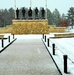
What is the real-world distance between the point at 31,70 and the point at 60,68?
1.25 meters

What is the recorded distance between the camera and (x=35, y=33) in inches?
2216

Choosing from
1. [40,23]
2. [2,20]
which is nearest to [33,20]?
[40,23]

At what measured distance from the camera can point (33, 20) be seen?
185ft

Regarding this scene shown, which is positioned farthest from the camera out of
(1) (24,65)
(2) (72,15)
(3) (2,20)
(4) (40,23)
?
(2) (72,15)

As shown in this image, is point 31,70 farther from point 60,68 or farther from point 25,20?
point 25,20

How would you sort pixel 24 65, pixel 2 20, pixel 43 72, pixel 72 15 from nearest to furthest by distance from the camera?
pixel 43 72, pixel 24 65, pixel 2 20, pixel 72 15

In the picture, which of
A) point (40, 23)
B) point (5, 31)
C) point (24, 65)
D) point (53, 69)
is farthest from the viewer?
point (5, 31)

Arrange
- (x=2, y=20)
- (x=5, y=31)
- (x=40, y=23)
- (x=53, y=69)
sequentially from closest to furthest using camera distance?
(x=53, y=69) < (x=40, y=23) < (x=5, y=31) < (x=2, y=20)

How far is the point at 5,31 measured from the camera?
2542 inches

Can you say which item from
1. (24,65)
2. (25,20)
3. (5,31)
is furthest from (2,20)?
(24,65)

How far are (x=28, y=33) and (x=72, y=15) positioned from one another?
87.6 m

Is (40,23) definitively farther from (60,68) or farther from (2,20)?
(2,20)

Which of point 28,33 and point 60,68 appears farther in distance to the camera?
point 28,33

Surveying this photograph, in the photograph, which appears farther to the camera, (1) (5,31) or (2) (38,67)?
(1) (5,31)
